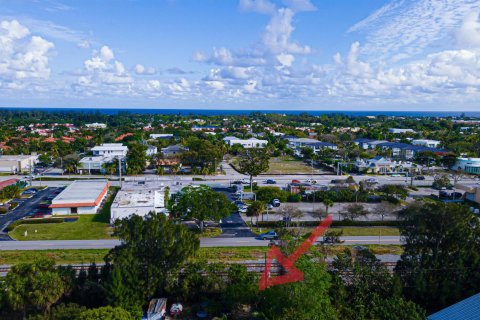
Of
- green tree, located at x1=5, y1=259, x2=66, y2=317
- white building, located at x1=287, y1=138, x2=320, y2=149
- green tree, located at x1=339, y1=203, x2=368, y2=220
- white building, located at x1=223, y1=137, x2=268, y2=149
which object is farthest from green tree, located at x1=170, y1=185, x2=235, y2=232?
white building, located at x1=287, y1=138, x2=320, y2=149

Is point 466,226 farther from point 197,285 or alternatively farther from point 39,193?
point 39,193

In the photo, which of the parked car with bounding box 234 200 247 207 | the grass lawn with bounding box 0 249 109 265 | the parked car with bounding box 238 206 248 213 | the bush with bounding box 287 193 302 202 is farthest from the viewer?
the bush with bounding box 287 193 302 202

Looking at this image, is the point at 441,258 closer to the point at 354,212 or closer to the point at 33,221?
the point at 354,212

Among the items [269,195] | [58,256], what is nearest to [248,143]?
[269,195]

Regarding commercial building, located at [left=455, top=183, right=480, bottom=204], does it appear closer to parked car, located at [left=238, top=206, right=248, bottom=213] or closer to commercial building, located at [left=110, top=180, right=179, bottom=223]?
parked car, located at [left=238, top=206, right=248, bottom=213]

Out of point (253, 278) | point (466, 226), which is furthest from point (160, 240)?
point (466, 226)

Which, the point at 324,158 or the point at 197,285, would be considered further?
the point at 324,158
